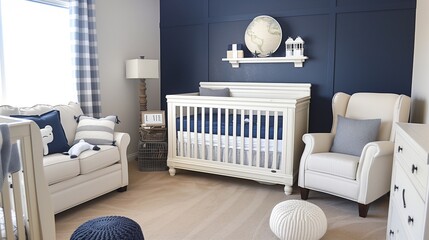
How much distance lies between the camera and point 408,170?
5.46 feet

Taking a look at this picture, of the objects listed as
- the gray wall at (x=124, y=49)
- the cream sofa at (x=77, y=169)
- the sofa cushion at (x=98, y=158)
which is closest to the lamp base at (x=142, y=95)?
the gray wall at (x=124, y=49)

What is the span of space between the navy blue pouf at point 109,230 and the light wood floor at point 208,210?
0.63 meters

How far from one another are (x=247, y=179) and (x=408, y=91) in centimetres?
189

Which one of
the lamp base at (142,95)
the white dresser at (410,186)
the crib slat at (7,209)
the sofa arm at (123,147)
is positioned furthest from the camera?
the lamp base at (142,95)

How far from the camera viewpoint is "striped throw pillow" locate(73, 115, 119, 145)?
10.4 feet

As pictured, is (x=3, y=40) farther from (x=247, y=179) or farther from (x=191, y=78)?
(x=247, y=179)

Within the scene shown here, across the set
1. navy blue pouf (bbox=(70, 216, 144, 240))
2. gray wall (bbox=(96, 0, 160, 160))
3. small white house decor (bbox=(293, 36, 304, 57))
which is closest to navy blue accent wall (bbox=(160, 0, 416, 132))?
small white house decor (bbox=(293, 36, 304, 57))

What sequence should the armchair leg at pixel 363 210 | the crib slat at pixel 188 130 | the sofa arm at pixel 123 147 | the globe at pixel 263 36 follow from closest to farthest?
the armchair leg at pixel 363 210, the sofa arm at pixel 123 147, the crib slat at pixel 188 130, the globe at pixel 263 36

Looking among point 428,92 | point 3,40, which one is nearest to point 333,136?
point 428,92

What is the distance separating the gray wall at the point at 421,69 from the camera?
108 inches

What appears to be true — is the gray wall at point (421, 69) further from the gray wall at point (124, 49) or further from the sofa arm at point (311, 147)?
the gray wall at point (124, 49)

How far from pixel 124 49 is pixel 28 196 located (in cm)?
290

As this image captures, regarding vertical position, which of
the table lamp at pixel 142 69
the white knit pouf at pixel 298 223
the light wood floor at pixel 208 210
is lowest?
the light wood floor at pixel 208 210

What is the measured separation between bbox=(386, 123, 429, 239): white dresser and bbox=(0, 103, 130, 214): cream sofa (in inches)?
90.2
